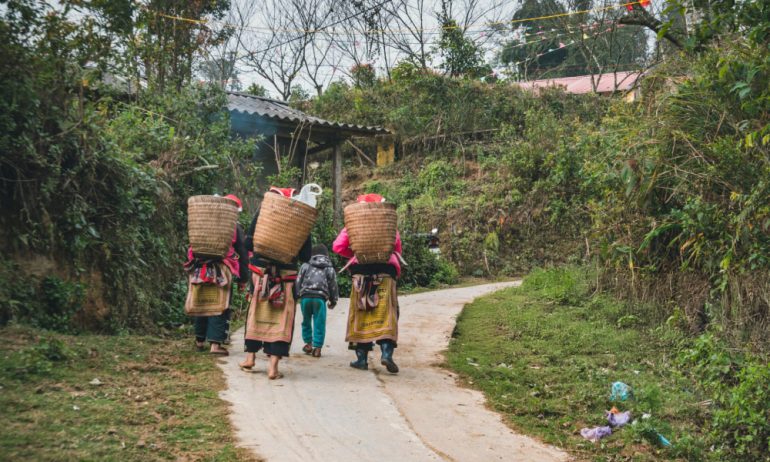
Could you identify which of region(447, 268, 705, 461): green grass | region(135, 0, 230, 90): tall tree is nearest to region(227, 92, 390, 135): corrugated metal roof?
region(135, 0, 230, 90): tall tree

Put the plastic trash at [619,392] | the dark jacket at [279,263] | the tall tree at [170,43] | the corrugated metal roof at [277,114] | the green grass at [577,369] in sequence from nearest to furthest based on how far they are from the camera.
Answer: the green grass at [577,369]
the plastic trash at [619,392]
the dark jacket at [279,263]
the tall tree at [170,43]
the corrugated metal roof at [277,114]

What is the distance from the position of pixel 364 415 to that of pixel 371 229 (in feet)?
6.97

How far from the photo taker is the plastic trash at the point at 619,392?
20.0 ft

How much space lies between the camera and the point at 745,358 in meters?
6.37

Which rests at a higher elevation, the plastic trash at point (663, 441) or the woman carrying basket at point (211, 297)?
the woman carrying basket at point (211, 297)

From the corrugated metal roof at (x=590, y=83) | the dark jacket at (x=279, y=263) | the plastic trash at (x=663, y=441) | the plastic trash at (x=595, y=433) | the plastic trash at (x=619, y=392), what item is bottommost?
the plastic trash at (x=595, y=433)

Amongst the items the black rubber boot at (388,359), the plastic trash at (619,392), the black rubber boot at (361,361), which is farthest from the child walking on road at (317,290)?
the plastic trash at (619,392)

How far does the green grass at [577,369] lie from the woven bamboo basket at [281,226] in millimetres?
2351

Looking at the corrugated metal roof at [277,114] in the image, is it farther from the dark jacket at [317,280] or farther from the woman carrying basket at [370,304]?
the woman carrying basket at [370,304]

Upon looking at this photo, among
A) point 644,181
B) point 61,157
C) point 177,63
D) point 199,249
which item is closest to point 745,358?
point 644,181

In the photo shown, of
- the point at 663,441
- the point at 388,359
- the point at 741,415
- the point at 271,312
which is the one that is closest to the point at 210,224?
the point at 271,312

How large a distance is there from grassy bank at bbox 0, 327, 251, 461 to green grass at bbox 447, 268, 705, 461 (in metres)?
2.61

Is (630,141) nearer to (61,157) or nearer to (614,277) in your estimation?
(614,277)

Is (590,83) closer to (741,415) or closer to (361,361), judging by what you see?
(361,361)
